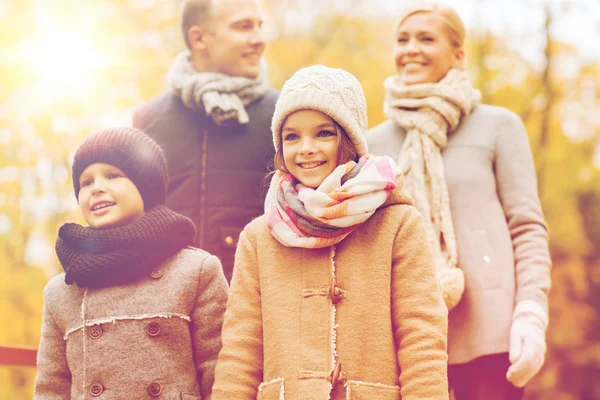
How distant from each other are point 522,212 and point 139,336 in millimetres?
1783

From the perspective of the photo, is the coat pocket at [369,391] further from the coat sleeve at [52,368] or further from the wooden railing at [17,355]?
the wooden railing at [17,355]

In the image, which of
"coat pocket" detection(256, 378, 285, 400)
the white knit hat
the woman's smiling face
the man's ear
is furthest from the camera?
the man's ear

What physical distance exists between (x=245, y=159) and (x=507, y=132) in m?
1.28

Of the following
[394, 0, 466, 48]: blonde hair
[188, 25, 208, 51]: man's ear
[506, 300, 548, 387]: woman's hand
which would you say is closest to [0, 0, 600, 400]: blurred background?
[188, 25, 208, 51]: man's ear

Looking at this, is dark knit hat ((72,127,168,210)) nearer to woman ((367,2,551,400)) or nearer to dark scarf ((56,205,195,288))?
dark scarf ((56,205,195,288))

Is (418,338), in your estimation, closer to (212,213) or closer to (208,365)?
(208,365)

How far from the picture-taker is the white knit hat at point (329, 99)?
2826mm

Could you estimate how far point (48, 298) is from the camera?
10.1 feet

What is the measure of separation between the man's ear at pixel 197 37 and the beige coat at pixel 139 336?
146 cm

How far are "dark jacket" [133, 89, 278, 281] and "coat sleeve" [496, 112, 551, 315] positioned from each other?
44.8 inches

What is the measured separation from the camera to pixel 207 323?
299 centimetres

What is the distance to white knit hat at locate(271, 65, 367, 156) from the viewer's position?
2.83m

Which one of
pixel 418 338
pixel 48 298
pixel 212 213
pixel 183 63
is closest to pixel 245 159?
pixel 212 213

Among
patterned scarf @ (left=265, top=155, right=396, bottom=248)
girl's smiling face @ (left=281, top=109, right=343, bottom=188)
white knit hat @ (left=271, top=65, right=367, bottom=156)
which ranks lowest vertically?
patterned scarf @ (left=265, top=155, right=396, bottom=248)
